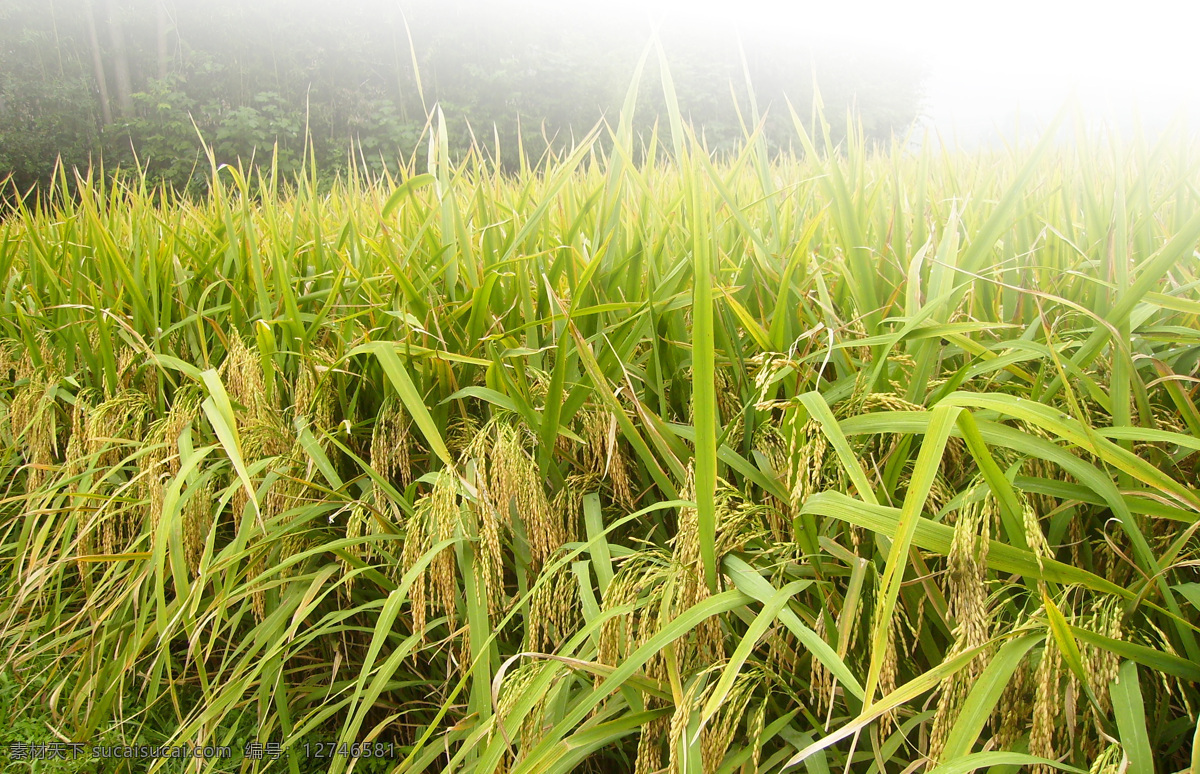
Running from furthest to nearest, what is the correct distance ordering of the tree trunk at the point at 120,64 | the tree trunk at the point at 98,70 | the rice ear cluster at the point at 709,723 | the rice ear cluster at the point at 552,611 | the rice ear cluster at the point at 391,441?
the tree trunk at the point at 120,64 → the tree trunk at the point at 98,70 → the rice ear cluster at the point at 391,441 → the rice ear cluster at the point at 552,611 → the rice ear cluster at the point at 709,723

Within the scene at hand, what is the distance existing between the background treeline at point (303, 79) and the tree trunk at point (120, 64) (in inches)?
1.5

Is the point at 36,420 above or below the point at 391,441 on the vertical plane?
below

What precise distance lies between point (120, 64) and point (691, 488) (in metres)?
14.8

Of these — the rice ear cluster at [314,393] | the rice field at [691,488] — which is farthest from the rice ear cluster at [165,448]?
the rice ear cluster at [314,393]

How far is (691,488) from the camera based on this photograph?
1.00 meters

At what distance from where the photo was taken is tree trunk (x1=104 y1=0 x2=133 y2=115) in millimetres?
11914

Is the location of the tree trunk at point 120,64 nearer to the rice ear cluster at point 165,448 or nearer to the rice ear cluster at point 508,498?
the rice ear cluster at point 165,448

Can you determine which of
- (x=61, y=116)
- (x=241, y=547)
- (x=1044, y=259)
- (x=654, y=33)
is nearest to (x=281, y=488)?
(x=241, y=547)

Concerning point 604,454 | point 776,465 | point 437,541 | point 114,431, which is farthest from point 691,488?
point 114,431

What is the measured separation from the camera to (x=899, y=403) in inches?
36.4

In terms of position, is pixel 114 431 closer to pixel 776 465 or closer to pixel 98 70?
pixel 776 465

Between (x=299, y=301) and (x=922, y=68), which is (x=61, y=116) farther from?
(x=922, y=68)

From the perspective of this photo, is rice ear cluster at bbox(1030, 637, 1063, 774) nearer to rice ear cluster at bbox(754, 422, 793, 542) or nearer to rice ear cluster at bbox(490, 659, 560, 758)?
rice ear cluster at bbox(754, 422, 793, 542)

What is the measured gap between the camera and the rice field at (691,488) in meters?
0.81
